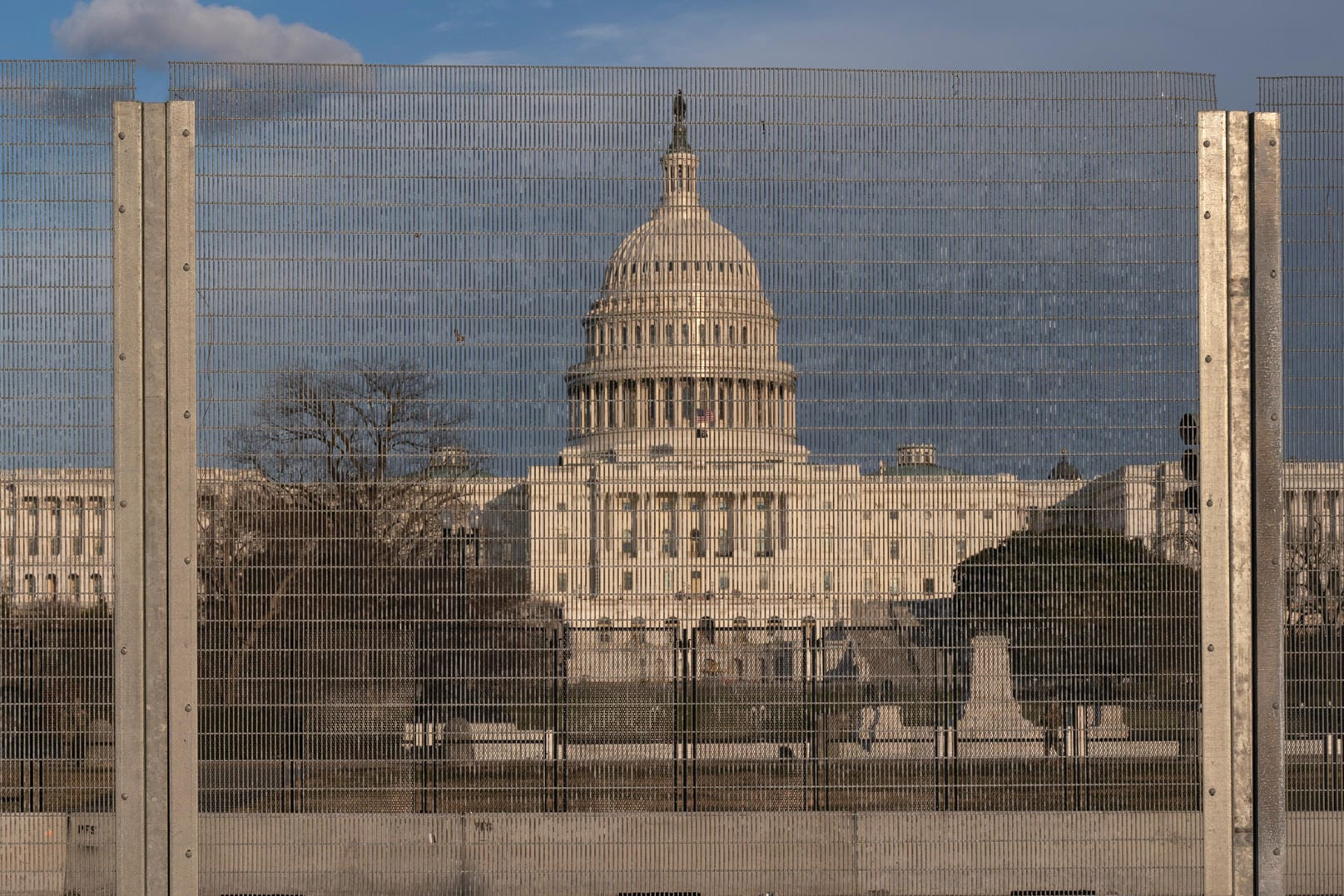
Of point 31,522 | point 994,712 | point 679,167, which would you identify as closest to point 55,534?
point 31,522

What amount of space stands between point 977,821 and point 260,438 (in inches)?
236

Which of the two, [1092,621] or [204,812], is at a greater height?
[1092,621]

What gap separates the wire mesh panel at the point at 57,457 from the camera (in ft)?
37.2

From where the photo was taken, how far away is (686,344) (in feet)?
39.0

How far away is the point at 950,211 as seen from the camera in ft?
38.5

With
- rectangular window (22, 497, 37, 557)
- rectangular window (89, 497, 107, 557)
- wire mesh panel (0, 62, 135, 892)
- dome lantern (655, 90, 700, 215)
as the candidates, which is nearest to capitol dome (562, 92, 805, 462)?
dome lantern (655, 90, 700, 215)

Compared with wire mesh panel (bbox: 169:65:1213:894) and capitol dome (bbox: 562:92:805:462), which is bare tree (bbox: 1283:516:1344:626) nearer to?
wire mesh panel (bbox: 169:65:1213:894)

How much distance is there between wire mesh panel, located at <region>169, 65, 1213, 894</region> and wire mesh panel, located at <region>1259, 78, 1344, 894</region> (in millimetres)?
736

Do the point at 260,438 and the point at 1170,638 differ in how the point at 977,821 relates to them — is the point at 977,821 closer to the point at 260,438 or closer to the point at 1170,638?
the point at 1170,638

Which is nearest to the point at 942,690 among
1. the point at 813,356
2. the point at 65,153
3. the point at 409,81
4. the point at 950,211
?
the point at 813,356

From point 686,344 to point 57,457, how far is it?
467 centimetres

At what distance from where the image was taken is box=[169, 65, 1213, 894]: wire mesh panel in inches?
449

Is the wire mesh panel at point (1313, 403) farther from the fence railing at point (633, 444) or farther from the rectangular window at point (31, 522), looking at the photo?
the rectangular window at point (31, 522)

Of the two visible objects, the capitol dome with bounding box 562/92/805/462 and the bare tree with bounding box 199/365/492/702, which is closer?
the bare tree with bounding box 199/365/492/702
